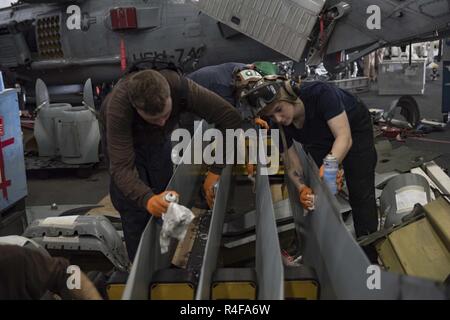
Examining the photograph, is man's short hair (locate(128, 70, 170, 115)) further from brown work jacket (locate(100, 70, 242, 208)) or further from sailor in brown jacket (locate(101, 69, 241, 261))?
brown work jacket (locate(100, 70, 242, 208))

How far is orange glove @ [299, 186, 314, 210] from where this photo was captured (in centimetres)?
235

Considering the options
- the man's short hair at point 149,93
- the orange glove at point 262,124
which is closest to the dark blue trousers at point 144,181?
the man's short hair at point 149,93

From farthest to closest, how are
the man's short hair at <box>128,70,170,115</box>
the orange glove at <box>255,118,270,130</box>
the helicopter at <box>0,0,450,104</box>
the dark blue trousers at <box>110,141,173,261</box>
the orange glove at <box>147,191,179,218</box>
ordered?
1. the helicopter at <box>0,0,450,104</box>
2. the orange glove at <box>255,118,270,130</box>
3. the dark blue trousers at <box>110,141,173,261</box>
4. the man's short hair at <box>128,70,170,115</box>
5. the orange glove at <box>147,191,179,218</box>

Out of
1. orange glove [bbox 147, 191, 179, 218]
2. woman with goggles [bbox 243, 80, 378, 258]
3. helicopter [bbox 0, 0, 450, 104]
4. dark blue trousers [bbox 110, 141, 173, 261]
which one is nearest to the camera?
orange glove [bbox 147, 191, 179, 218]

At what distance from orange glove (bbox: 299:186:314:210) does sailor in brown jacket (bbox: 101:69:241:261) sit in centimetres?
70

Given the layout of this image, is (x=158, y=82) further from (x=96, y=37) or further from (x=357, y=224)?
(x=96, y=37)

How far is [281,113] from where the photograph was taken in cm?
258

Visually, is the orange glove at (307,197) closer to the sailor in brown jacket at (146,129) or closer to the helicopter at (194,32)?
the sailor in brown jacket at (146,129)

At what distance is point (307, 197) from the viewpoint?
236cm

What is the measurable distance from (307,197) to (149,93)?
966mm

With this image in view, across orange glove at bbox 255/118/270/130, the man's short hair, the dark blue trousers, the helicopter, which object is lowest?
the dark blue trousers

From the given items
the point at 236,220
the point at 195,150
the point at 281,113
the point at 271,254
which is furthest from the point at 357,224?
the point at 271,254

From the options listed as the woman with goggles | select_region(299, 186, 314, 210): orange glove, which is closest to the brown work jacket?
the woman with goggles
